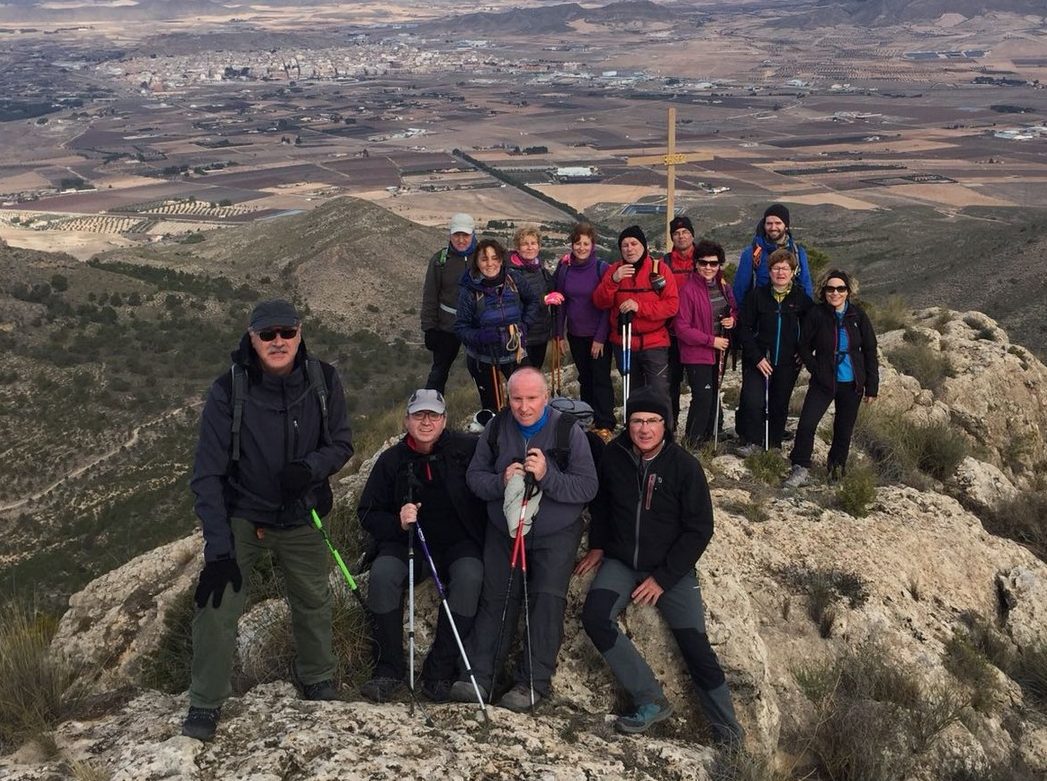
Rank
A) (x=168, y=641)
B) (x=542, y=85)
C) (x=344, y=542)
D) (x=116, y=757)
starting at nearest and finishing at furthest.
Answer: (x=116, y=757) → (x=168, y=641) → (x=344, y=542) → (x=542, y=85)

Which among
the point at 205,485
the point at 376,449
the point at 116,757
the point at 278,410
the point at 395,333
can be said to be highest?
the point at 278,410

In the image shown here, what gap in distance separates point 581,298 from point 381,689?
4.34 m

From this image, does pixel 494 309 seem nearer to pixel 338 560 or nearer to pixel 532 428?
pixel 532 428

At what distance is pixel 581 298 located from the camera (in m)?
8.29

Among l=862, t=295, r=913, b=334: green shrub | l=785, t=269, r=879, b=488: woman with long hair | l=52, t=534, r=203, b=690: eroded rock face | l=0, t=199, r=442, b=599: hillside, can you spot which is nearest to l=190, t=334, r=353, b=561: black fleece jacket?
l=52, t=534, r=203, b=690: eroded rock face

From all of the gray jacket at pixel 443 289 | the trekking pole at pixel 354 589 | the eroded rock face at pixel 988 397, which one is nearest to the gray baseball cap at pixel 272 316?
the trekking pole at pixel 354 589

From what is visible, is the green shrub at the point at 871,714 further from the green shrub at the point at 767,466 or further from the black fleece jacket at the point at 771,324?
the black fleece jacket at the point at 771,324

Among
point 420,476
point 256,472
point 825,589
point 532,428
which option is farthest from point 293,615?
point 825,589

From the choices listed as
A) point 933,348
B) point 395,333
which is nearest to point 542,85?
point 395,333

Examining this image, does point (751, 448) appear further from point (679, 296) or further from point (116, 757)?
point (116, 757)

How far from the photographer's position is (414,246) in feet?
180

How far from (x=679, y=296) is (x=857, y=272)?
4918cm

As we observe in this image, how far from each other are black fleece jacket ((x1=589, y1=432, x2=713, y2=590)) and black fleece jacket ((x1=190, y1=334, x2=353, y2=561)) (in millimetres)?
1762

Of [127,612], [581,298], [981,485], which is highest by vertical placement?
[581,298]
